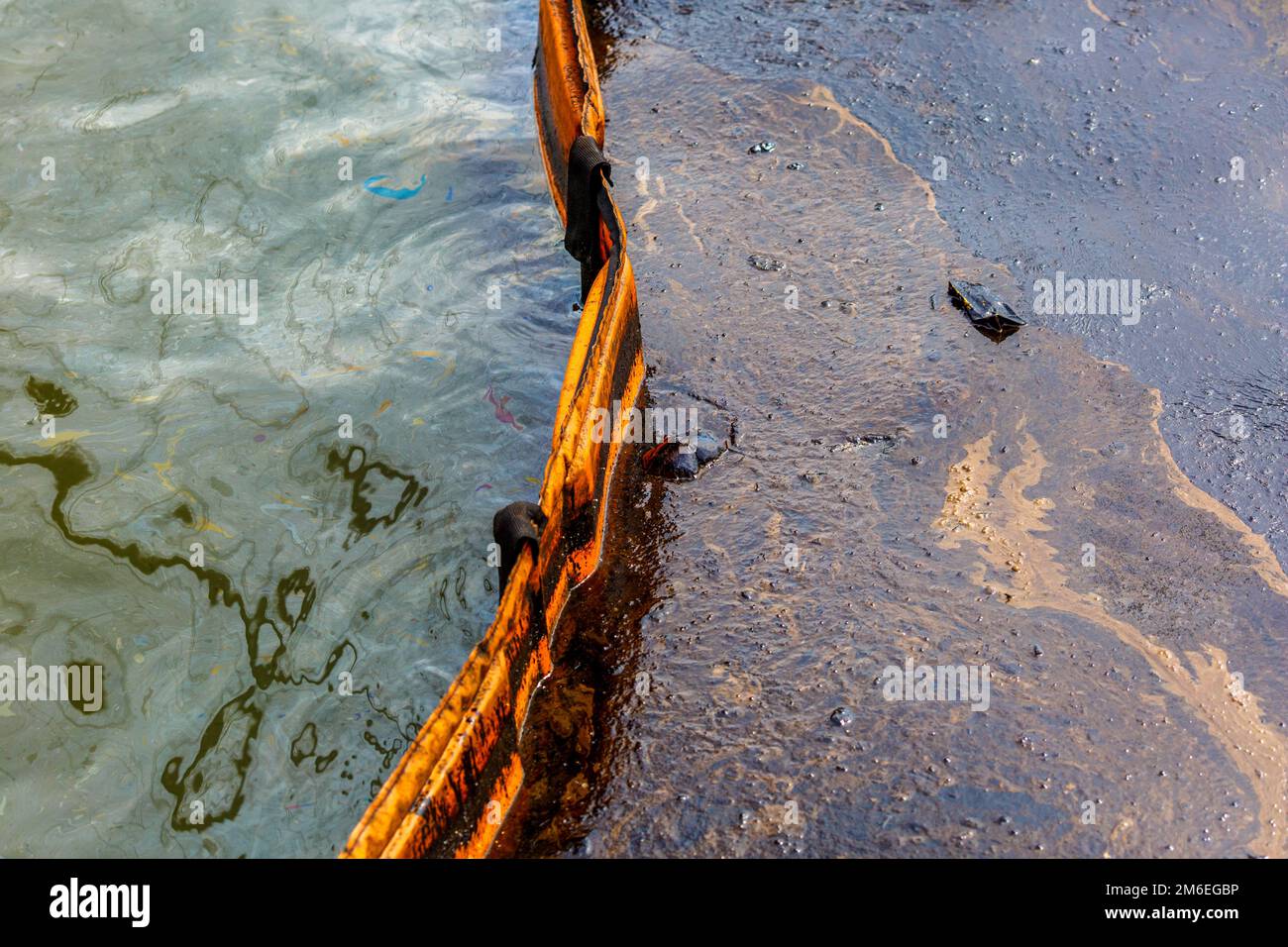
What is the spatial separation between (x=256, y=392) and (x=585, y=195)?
1.84 meters

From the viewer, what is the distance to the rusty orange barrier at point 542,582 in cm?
270

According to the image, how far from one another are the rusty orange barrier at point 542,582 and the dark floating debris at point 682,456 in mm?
158

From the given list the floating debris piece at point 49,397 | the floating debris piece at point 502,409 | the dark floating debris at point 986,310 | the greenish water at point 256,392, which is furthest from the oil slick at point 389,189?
the dark floating debris at point 986,310

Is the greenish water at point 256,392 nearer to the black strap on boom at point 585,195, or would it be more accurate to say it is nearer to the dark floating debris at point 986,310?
the black strap on boom at point 585,195

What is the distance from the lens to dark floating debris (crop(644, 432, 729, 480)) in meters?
4.16

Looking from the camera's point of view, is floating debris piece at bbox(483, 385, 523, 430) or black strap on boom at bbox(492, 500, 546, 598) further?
floating debris piece at bbox(483, 385, 523, 430)

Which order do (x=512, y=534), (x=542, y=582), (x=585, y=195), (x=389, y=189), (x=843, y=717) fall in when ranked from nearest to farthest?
(x=512, y=534), (x=843, y=717), (x=542, y=582), (x=585, y=195), (x=389, y=189)

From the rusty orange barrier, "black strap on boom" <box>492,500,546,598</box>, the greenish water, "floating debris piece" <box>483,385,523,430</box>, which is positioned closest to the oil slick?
the greenish water

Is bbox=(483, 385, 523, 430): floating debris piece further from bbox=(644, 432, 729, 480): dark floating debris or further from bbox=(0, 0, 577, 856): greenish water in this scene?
bbox=(644, 432, 729, 480): dark floating debris

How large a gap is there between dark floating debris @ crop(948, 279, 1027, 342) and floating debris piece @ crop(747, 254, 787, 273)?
79cm

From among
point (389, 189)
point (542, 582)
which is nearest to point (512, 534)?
point (542, 582)

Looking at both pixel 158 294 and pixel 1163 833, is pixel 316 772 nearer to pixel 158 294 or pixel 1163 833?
pixel 1163 833

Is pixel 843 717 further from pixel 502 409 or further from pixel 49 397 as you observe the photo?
pixel 49 397

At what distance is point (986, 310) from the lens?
15.5 feet
